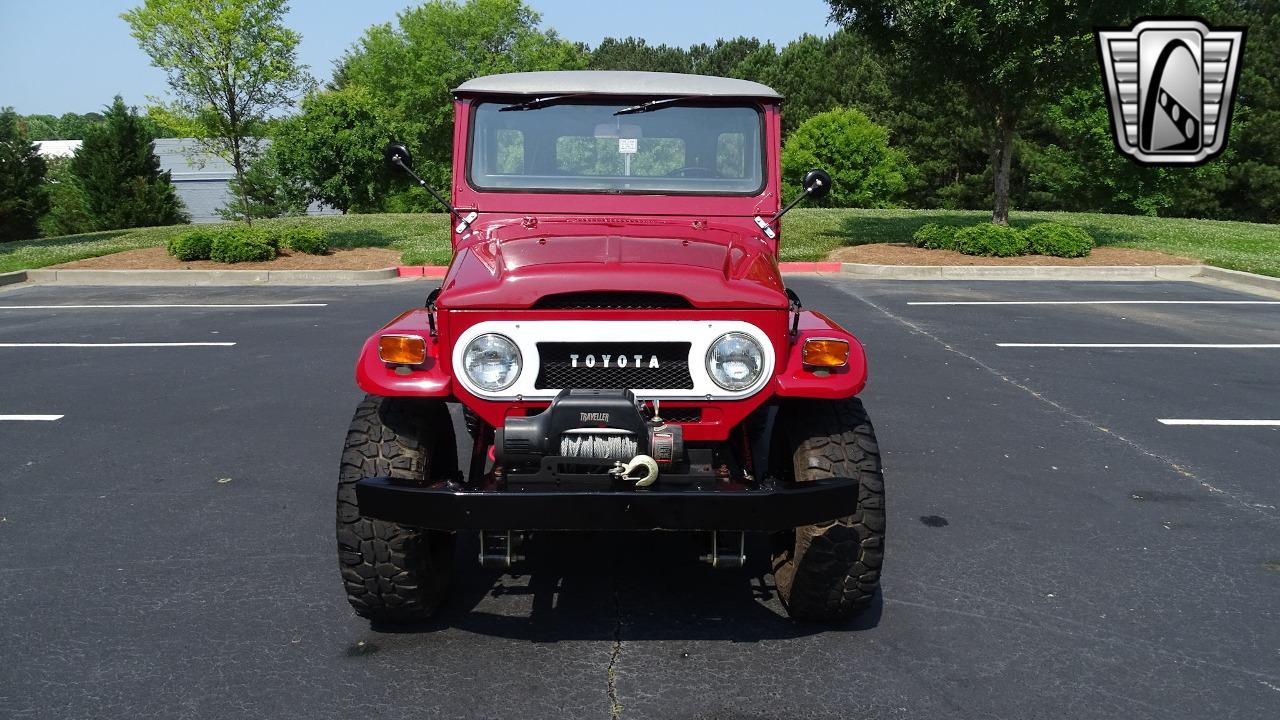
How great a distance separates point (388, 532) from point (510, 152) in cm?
200

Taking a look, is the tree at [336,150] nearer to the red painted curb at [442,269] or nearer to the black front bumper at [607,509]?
the red painted curb at [442,269]

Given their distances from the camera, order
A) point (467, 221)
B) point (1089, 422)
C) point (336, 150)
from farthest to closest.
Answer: point (336, 150) → point (1089, 422) → point (467, 221)

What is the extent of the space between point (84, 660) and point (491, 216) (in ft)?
7.90

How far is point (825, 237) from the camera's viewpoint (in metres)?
20.2

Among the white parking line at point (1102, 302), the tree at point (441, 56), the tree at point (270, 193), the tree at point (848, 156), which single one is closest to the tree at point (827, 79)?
the tree at point (848, 156)

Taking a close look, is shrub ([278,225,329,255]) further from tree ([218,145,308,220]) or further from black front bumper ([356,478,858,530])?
tree ([218,145,308,220])

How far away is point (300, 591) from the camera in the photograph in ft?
13.5

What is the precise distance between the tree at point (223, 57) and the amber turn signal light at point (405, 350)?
16.7 metres

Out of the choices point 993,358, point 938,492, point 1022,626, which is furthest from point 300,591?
point 993,358

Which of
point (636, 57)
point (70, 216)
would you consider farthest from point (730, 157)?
point (636, 57)

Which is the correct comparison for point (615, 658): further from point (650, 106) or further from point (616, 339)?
point (650, 106)

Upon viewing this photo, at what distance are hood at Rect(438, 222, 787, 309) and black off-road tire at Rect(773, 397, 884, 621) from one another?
0.56 m

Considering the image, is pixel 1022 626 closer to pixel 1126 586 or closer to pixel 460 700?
pixel 1126 586

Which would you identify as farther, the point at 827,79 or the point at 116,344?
the point at 827,79
